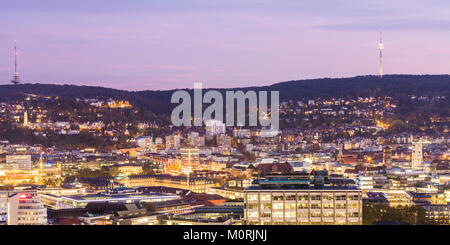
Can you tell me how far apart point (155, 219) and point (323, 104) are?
55.3 m

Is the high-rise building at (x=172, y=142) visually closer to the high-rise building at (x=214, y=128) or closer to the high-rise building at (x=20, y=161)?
the high-rise building at (x=214, y=128)

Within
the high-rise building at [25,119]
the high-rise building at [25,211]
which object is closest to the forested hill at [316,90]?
the high-rise building at [25,119]

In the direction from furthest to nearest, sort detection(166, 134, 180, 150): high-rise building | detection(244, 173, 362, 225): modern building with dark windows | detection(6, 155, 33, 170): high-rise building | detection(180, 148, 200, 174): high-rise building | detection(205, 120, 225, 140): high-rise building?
detection(205, 120, 225, 140): high-rise building, detection(166, 134, 180, 150): high-rise building, detection(180, 148, 200, 174): high-rise building, detection(6, 155, 33, 170): high-rise building, detection(244, 173, 362, 225): modern building with dark windows

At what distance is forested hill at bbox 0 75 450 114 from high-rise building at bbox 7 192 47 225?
50633mm

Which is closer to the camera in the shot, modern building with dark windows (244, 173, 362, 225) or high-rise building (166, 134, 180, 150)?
modern building with dark windows (244, 173, 362, 225)

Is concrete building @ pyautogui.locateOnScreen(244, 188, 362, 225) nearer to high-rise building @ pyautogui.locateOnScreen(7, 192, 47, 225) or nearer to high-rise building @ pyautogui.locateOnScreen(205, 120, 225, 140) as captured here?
high-rise building @ pyautogui.locateOnScreen(7, 192, 47, 225)

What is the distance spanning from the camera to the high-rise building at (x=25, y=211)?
1805cm

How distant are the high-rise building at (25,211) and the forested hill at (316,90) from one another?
50.6 m

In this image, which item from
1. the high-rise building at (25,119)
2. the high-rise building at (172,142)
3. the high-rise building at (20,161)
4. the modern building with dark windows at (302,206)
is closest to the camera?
the modern building with dark windows at (302,206)

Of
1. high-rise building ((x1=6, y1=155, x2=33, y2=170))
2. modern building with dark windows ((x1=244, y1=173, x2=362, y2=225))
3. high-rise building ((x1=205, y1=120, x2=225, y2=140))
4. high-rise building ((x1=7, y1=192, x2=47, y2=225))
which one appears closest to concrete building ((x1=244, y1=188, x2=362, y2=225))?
modern building with dark windows ((x1=244, y1=173, x2=362, y2=225))

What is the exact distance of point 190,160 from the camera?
45.9 metres

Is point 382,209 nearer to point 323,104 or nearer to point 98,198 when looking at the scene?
point 98,198

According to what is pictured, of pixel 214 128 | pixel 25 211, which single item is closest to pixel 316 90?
pixel 214 128

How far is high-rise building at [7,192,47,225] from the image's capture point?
18.0 meters
